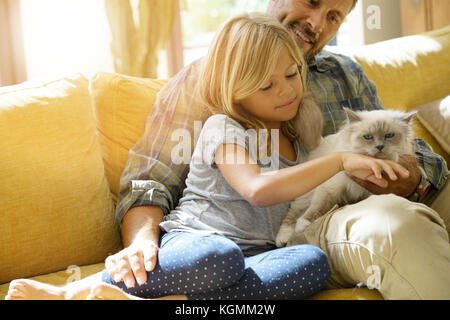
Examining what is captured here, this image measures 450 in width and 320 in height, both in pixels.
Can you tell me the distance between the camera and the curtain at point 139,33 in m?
2.29

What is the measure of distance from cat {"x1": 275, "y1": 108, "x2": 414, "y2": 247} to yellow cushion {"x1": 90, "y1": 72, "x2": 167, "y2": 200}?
53 cm

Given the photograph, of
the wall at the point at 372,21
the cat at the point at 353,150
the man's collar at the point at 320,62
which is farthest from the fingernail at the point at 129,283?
the wall at the point at 372,21

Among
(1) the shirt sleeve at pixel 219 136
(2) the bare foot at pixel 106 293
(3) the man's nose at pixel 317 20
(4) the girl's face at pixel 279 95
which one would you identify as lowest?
(2) the bare foot at pixel 106 293

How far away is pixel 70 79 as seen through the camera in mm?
1572

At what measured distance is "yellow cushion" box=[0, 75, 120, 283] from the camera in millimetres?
1328

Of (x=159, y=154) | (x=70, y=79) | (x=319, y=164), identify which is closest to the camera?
(x=319, y=164)

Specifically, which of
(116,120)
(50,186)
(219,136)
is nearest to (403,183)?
(219,136)

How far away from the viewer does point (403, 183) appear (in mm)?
1346

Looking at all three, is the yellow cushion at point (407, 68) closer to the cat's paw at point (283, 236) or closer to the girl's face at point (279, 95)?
the girl's face at point (279, 95)

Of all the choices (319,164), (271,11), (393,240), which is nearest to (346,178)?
(319,164)

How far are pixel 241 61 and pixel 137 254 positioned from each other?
539 millimetres

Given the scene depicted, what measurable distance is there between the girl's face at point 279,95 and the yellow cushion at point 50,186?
19.6 inches
